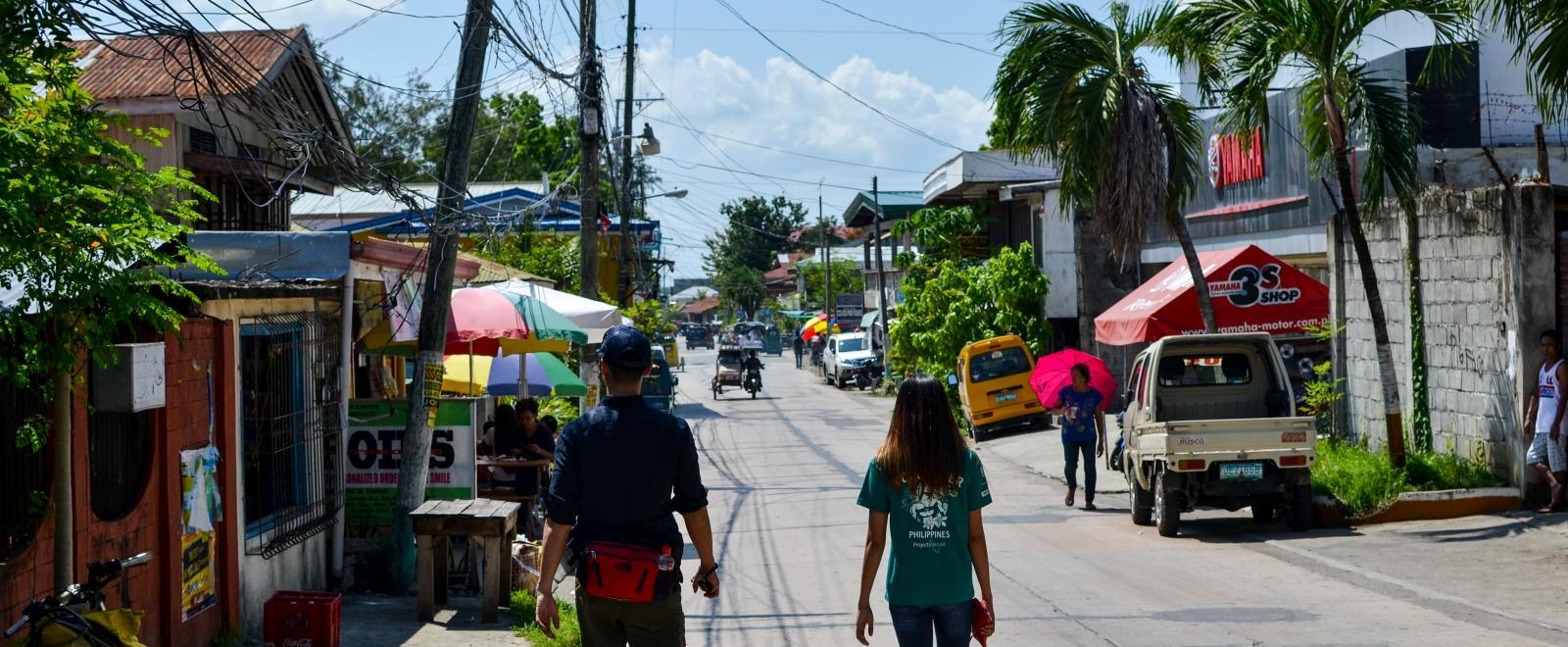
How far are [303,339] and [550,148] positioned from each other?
52936 mm

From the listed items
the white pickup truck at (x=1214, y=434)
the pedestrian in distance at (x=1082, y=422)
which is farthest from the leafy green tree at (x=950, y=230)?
the white pickup truck at (x=1214, y=434)

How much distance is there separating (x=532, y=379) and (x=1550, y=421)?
38.4ft

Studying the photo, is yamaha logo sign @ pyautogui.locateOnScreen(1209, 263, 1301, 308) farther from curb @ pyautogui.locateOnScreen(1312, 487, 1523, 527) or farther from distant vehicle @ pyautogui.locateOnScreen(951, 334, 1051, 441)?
distant vehicle @ pyautogui.locateOnScreen(951, 334, 1051, 441)

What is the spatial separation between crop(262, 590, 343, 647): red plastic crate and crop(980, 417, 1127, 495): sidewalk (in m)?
12.6

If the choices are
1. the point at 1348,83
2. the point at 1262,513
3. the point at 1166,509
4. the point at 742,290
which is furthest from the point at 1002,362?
the point at 742,290

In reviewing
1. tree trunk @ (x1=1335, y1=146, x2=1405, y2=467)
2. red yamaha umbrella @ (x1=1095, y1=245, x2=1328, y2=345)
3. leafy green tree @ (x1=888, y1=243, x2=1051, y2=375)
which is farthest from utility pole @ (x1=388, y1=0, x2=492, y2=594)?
leafy green tree @ (x1=888, y1=243, x2=1051, y2=375)

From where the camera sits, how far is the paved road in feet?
30.5

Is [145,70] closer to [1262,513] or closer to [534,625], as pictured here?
[534,625]

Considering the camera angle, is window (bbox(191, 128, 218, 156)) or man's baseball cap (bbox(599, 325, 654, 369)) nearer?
man's baseball cap (bbox(599, 325, 654, 369))

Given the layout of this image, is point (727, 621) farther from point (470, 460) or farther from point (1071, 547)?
point (1071, 547)

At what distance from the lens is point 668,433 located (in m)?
5.77

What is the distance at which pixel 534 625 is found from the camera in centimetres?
972

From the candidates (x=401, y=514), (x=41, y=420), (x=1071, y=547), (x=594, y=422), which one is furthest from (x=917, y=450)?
(x=1071, y=547)

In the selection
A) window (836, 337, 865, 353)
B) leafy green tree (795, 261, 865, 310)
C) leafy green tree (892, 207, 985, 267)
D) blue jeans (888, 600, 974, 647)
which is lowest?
blue jeans (888, 600, 974, 647)
